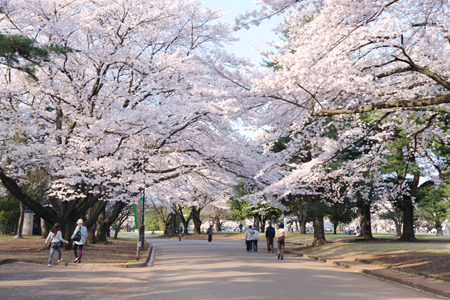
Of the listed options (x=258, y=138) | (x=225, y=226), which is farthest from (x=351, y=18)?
(x=225, y=226)

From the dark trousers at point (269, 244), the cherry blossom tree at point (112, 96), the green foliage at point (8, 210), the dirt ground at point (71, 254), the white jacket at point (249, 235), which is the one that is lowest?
the dirt ground at point (71, 254)

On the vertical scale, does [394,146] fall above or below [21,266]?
above

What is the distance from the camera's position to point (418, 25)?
10.4m

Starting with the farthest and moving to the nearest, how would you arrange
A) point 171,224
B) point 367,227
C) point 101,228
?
point 171,224, point 367,227, point 101,228

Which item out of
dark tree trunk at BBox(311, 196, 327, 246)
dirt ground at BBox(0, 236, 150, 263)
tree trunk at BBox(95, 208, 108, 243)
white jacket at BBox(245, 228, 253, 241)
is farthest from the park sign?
tree trunk at BBox(95, 208, 108, 243)

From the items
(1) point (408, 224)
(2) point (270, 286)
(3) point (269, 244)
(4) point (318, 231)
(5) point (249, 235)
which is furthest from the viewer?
(1) point (408, 224)

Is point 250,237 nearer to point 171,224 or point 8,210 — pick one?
point 8,210

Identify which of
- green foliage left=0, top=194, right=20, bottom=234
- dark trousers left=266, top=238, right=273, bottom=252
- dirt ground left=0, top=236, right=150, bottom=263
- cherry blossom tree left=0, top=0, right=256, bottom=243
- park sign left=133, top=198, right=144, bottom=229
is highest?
cherry blossom tree left=0, top=0, right=256, bottom=243

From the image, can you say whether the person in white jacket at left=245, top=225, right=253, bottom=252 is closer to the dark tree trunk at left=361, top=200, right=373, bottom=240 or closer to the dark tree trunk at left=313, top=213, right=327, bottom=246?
the dark tree trunk at left=313, top=213, right=327, bottom=246

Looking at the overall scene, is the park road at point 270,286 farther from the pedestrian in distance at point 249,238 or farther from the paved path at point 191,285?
the pedestrian in distance at point 249,238

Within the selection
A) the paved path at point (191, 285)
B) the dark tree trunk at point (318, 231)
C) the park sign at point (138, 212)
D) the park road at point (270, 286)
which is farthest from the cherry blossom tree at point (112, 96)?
the dark tree trunk at point (318, 231)

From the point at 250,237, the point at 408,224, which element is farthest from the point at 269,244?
the point at 408,224

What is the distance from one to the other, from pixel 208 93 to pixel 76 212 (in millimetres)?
13203

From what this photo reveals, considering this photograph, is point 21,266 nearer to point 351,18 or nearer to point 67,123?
point 67,123
